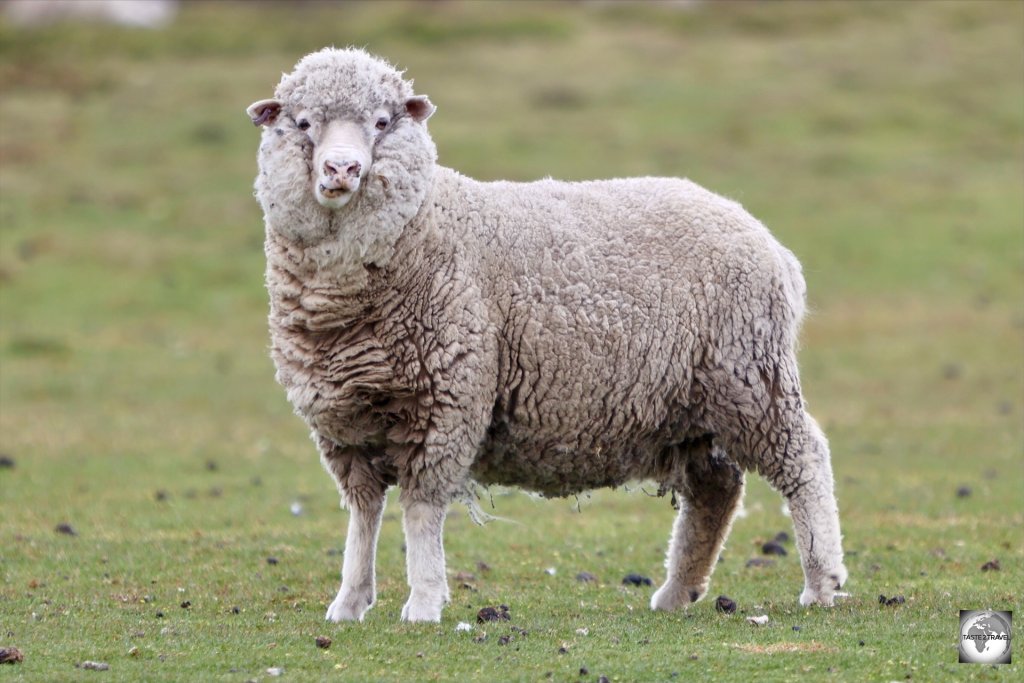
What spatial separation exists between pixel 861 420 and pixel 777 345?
10657 mm

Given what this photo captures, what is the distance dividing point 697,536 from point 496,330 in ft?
6.96

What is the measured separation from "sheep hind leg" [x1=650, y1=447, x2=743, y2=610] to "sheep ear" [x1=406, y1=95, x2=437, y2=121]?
2837 mm

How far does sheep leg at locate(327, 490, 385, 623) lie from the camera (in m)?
8.39

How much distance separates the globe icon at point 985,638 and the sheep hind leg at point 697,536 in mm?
1968

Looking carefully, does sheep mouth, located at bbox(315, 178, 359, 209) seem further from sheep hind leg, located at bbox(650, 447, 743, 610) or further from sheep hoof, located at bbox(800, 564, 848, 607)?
sheep hoof, located at bbox(800, 564, 848, 607)

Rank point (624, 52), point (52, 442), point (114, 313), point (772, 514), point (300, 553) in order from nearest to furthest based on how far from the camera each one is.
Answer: point (300, 553), point (772, 514), point (52, 442), point (114, 313), point (624, 52)

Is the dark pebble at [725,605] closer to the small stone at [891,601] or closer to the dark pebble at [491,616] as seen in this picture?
the small stone at [891,601]

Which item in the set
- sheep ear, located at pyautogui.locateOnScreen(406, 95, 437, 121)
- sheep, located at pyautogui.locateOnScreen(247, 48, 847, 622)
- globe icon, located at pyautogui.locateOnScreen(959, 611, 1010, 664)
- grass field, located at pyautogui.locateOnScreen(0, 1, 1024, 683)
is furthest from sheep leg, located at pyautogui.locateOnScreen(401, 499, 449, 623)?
globe icon, located at pyautogui.locateOnScreen(959, 611, 1010, 664)

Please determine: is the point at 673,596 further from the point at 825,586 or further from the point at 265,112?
the point at 265,112

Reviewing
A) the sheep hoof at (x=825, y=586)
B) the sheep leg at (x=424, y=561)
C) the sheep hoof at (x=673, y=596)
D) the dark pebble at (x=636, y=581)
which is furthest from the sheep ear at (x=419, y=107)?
the dark pebble at (x=636, y=581)

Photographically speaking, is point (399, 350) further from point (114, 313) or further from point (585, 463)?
point (114, 313)

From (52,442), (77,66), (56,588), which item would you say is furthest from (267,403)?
(77,66)

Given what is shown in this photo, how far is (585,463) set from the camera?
8.53m

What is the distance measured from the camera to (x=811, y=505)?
28.5 feet
